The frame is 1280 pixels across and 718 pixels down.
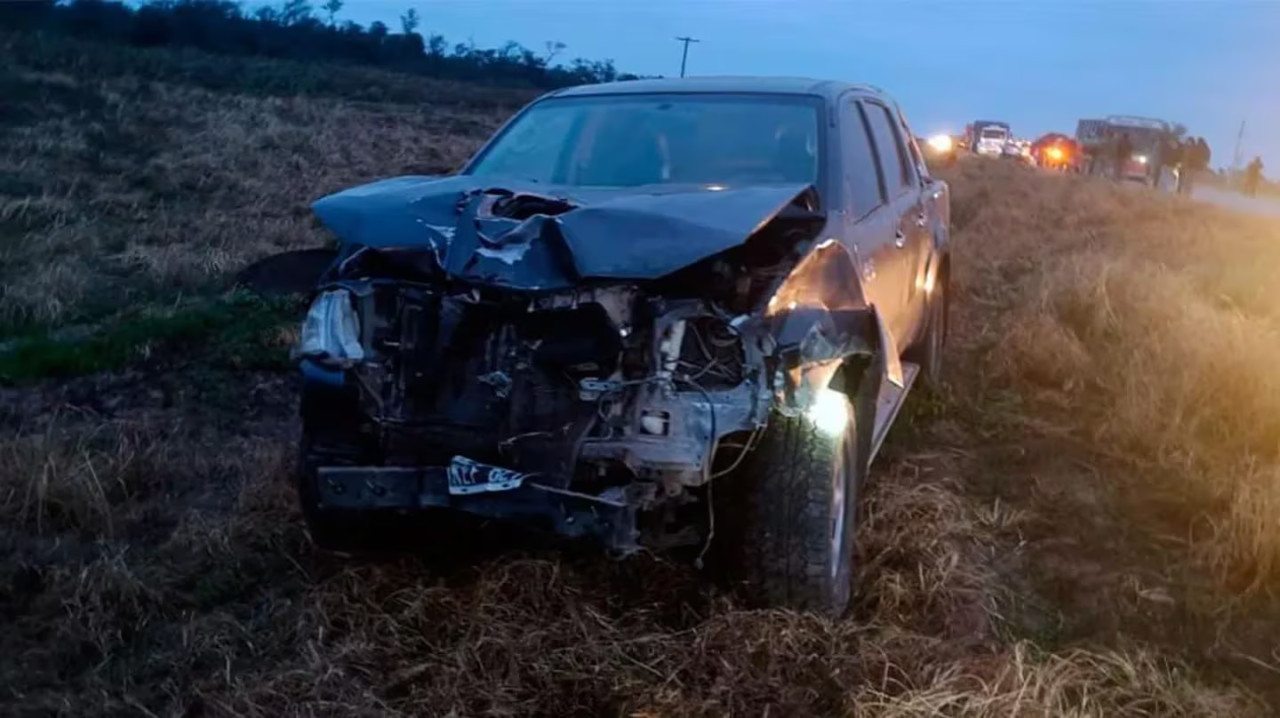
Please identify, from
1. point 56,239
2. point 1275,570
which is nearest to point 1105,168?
point 56,239

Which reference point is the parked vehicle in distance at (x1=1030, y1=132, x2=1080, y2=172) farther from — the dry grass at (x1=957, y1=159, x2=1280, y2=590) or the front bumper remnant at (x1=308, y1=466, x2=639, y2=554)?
the front bumper remnant at (x1=308, y1=466, x2=639, y2=554)

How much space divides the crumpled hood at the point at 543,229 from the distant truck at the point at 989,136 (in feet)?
150

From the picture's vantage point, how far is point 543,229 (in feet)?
11.9

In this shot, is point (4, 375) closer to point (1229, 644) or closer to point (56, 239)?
point (56, 239)

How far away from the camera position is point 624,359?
353cm

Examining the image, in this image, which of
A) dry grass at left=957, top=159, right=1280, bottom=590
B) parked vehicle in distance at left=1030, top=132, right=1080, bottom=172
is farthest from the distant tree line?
dry grass at left=957, top=159, right=1280, bottom=590

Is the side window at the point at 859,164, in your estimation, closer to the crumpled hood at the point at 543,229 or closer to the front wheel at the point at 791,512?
the crumpled hood at the point at 543,229

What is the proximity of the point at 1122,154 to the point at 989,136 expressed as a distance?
62.3 feet

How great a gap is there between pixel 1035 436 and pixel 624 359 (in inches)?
135

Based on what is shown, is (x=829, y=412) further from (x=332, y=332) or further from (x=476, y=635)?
(x=332, y=332)

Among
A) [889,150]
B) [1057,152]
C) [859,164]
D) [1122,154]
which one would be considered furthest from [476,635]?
[1057,152]

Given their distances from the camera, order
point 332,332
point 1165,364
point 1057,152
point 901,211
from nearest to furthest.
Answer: point 332,332 → point 901,211 → point 1165,364 → point 1057,152

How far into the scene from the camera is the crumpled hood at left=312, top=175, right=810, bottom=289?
351cm

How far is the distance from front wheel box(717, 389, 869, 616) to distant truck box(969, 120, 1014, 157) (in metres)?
46.0
